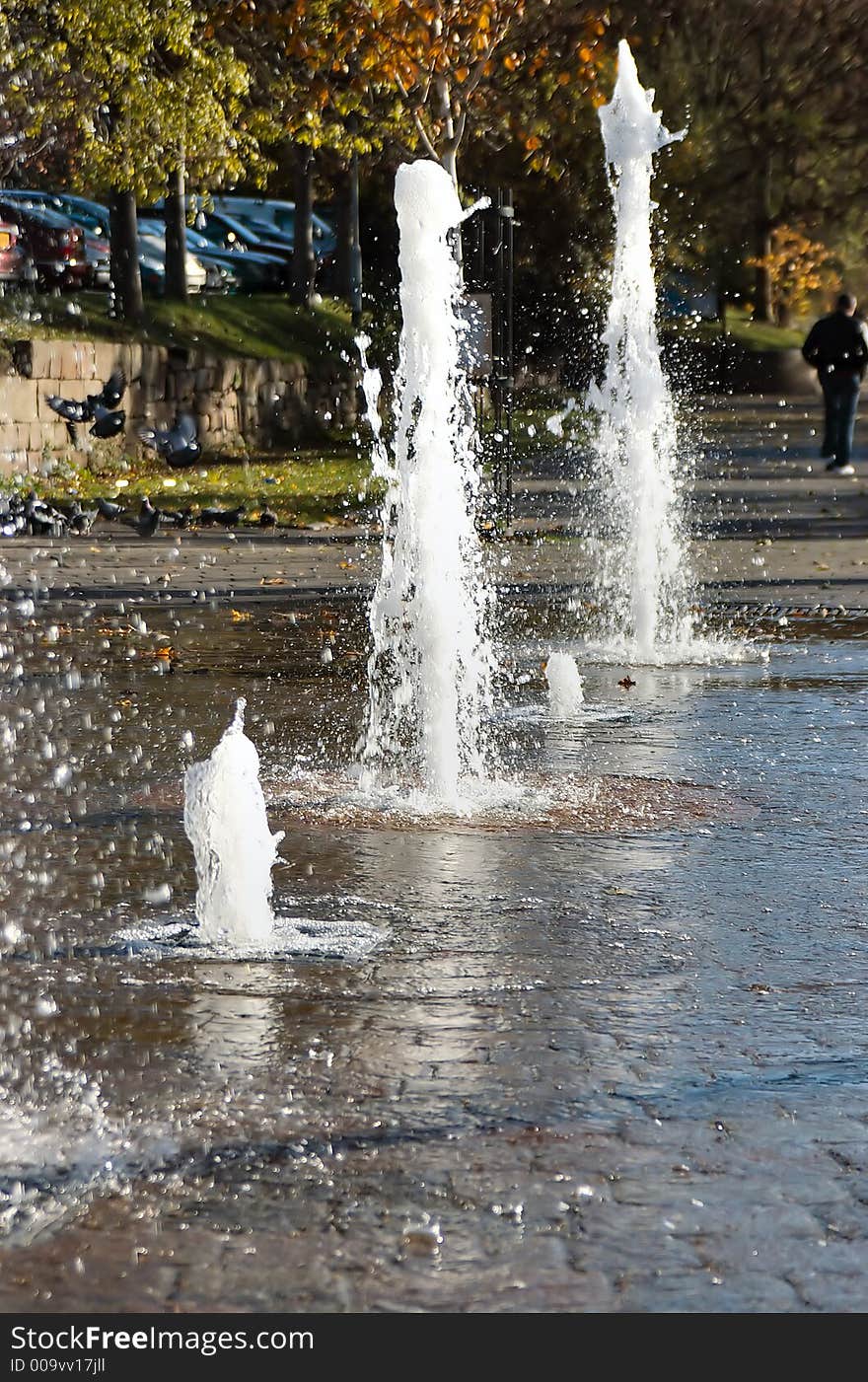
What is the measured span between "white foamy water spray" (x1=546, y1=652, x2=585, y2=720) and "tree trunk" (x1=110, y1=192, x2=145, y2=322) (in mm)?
17261

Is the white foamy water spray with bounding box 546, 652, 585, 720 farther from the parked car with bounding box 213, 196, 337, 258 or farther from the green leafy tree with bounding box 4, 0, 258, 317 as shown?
the parked car with bounding box 213, 196, 337, 258

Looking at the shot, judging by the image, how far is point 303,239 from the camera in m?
30.7

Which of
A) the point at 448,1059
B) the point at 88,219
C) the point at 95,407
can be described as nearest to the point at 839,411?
the point at 95,407

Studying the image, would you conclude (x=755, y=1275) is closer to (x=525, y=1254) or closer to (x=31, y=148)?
(x=525, y=1254)

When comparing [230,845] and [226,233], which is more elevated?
[226,233]

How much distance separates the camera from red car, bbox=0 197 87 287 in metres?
27.6

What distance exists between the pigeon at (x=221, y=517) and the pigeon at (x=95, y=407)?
1608 millimetres

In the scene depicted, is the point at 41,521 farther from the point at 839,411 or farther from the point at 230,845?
the point at 230,845

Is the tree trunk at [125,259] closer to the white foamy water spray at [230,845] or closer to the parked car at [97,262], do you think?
the parked car at [97,262]

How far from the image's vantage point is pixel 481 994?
17.5 ft

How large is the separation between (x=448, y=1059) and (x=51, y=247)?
80.0 ft

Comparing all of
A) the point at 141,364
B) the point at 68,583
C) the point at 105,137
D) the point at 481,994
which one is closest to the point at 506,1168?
the point at 481,994

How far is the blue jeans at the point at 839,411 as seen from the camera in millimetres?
22797
